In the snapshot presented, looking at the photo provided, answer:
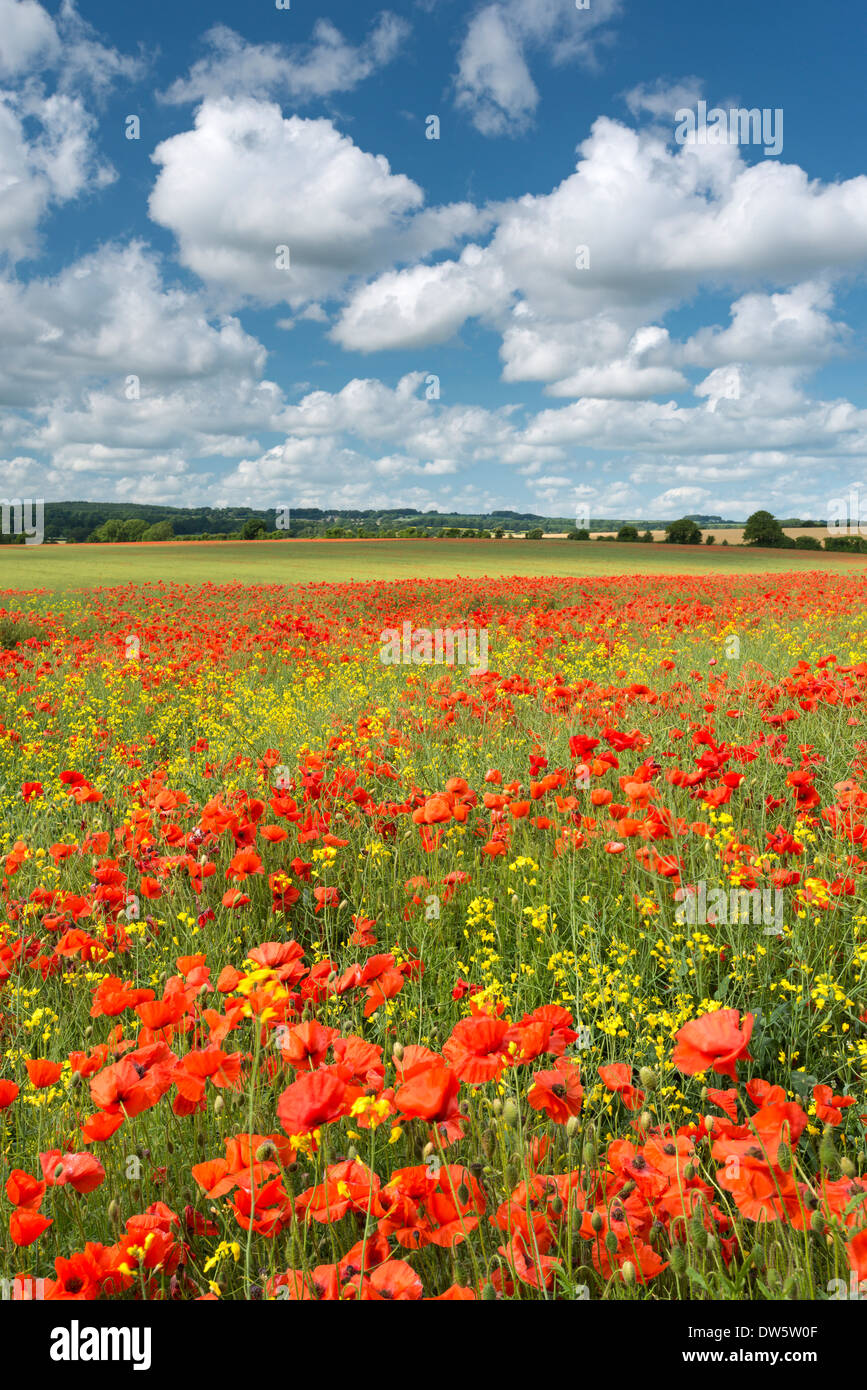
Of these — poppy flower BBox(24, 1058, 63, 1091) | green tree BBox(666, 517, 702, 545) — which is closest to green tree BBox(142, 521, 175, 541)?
green tree BBox(666, 517, 702, 545)

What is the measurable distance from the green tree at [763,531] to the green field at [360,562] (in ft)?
49.7

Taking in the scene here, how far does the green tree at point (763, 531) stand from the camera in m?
65.3

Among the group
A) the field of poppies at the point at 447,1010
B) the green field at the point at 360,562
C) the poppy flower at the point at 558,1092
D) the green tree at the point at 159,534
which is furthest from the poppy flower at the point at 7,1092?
the green tree at the point at 159,534

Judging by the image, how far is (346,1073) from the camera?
1.38m

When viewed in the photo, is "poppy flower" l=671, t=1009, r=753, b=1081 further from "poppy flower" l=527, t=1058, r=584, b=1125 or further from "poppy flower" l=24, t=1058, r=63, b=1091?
"poppy flower" l=24, t=1058, r=63, b=1091

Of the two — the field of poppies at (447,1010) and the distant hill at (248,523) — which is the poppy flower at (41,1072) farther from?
the distant hill at (248,523)

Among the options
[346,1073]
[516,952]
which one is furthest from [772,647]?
[346,1073]

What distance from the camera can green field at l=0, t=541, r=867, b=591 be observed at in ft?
92.9

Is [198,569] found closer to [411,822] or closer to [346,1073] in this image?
[411,822]

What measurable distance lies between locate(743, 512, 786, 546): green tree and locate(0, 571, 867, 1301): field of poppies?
216ft

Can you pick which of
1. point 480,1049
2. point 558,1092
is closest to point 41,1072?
point 480,1049

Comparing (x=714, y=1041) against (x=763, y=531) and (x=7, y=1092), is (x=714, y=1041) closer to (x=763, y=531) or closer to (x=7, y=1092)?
(x=7, y=1092)

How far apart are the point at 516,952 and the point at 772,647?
748 centimetres

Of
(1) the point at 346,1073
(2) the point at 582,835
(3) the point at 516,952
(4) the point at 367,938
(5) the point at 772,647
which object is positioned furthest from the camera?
(5) the point at 772,647
